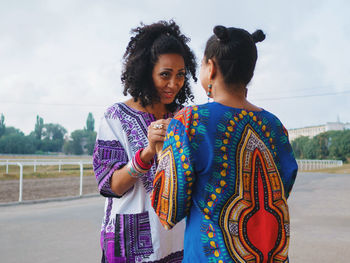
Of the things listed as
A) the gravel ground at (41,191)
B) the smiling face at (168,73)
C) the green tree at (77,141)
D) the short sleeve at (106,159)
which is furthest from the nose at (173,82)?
the green tree at (77,141)

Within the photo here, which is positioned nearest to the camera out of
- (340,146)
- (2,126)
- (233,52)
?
(233,52)

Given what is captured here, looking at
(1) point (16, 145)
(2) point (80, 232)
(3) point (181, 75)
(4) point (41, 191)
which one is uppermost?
(3) point (181, 75)

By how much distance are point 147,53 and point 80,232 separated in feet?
13.5

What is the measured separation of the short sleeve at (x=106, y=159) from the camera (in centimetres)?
150

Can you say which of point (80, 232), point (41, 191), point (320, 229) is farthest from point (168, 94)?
point (41, 191)

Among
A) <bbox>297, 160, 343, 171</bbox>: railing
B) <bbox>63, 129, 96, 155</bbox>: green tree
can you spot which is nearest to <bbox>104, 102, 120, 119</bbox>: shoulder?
<bbox>297, 160, 343, 171</bbox>: railing

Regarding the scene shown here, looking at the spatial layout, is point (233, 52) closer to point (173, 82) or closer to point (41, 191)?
point (173, 82)

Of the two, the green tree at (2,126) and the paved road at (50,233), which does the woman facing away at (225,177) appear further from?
the green tree at (2,126)

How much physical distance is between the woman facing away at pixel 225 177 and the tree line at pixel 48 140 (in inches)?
2580

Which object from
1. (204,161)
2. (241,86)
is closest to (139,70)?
(241,86)

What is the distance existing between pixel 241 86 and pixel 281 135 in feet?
0.80

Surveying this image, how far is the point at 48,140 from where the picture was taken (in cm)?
7938

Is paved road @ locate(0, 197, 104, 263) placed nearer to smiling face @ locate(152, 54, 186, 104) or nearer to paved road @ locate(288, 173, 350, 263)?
paved road @ locate(288, 173, 350, 263)

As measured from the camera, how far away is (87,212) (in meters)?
6.66
